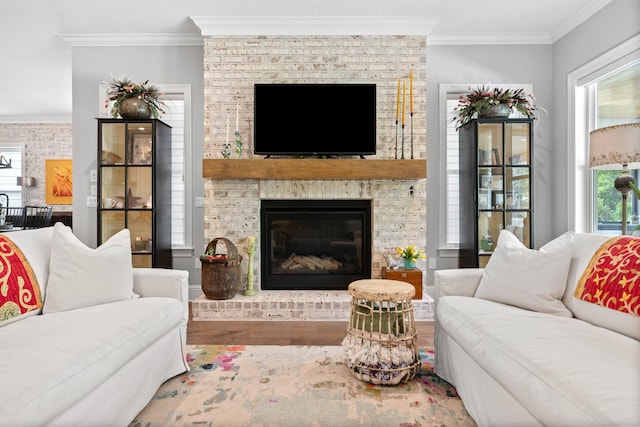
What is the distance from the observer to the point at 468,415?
A: 5.32 ft

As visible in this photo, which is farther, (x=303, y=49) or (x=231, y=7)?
(x=303, y=49)

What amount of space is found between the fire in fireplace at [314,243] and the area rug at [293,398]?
4.20 ft

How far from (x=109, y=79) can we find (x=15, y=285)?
2987 mm

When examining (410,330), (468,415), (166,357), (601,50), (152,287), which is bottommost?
(468,415)

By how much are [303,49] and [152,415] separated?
3.18 metres

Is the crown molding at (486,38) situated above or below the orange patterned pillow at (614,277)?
above

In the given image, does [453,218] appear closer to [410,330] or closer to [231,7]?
[410,330]

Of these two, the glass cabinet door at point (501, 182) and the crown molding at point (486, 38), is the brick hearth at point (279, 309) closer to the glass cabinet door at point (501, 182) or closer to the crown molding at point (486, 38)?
the glass cabinet door at point (501, 182)

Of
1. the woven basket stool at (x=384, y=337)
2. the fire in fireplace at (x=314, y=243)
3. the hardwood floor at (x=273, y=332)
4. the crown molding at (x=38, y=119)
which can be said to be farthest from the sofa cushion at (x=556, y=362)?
the crown molding at (x=38, y=119)

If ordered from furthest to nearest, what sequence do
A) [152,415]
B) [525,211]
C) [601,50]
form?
[525,211], [601,50], [152,415]

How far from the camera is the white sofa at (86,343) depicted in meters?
1.03

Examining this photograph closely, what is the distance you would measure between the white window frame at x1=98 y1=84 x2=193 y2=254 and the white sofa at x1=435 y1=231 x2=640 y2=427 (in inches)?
107

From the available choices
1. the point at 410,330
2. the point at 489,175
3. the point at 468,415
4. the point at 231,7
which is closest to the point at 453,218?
the point at 489,175

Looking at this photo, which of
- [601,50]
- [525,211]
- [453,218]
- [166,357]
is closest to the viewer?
[166,357]
